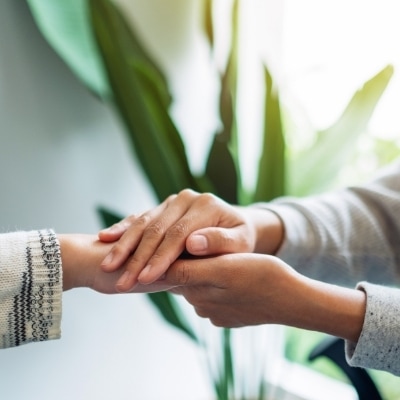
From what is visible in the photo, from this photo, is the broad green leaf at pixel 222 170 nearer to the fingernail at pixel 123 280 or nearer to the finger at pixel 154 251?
the finger at pixel 154 251

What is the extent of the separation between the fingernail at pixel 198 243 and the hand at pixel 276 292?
0.05 feet

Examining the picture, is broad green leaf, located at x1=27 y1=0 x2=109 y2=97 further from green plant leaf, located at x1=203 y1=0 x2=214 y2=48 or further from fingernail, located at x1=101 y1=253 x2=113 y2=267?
fingernail, located at x1=101 y1=253 x2=113 y2=267

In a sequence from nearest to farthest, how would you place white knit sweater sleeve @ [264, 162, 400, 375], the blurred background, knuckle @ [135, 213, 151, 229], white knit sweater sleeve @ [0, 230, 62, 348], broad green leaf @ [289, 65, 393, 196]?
white knit sweater sleeve @ [0, 230, 62, 348] → knuckle @ [135, 213, 151, 229] → white knit sweater sleeve @ [264, 162, 400, 375] → broad green leaf @ [289, 65, 393, 196] → the blurred background

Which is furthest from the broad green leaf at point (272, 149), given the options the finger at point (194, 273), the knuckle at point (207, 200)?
the finger at point (194, 273)

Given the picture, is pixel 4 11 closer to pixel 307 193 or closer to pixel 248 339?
pixel 307 193

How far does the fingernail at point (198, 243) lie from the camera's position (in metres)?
0.81

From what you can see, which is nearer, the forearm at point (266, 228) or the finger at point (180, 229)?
the finger at point (180, 229)

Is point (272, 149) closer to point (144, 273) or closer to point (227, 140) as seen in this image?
point (227, 140)

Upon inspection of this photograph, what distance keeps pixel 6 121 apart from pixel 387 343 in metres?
0.77

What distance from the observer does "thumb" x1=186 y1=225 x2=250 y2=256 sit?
81cm

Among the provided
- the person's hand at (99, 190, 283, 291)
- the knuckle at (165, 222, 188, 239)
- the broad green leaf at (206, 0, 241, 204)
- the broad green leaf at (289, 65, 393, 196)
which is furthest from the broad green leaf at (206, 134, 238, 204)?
the knuckle at (165, 222, 188, 239)

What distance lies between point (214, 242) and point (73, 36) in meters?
0.55

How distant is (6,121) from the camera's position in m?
1.12

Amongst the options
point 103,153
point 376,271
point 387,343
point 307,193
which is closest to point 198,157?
point 103,153
